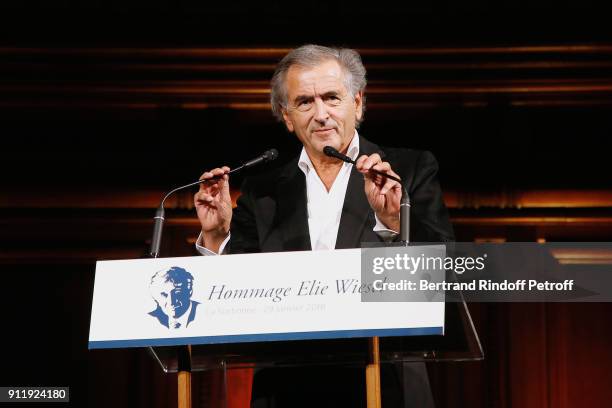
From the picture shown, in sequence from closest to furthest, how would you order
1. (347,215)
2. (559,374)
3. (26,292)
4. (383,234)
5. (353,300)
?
(353,300)
(383,234)
(347,215)
(559,374)
(26,292)

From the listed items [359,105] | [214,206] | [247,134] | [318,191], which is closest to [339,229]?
[318,191]

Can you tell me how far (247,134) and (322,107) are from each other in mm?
1597

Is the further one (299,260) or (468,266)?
(468,266)

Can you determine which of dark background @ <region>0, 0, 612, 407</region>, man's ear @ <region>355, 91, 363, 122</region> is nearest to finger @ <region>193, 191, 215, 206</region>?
man's ear @ <region>355, 91, 363, 122</region>

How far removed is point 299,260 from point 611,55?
2661 mm

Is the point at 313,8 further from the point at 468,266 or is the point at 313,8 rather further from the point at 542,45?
the point at 468,266

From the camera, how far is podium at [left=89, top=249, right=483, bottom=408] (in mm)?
1790

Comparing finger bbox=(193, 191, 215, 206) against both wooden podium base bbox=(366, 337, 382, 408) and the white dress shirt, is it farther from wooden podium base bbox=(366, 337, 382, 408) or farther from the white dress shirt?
wooden podium base bbox=(366, 337, 382, 408)

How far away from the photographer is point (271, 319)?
1826mm

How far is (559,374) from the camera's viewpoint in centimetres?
355

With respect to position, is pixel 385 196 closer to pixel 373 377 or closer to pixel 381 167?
pixel 381 167

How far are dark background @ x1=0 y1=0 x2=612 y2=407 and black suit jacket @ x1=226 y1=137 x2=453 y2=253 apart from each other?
1341 mm

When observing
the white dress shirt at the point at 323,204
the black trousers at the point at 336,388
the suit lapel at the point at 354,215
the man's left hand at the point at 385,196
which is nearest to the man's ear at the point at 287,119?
the white dress shirt at the point at 323,204

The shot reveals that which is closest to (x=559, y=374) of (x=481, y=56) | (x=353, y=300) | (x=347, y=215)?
(x=481, y=56)
